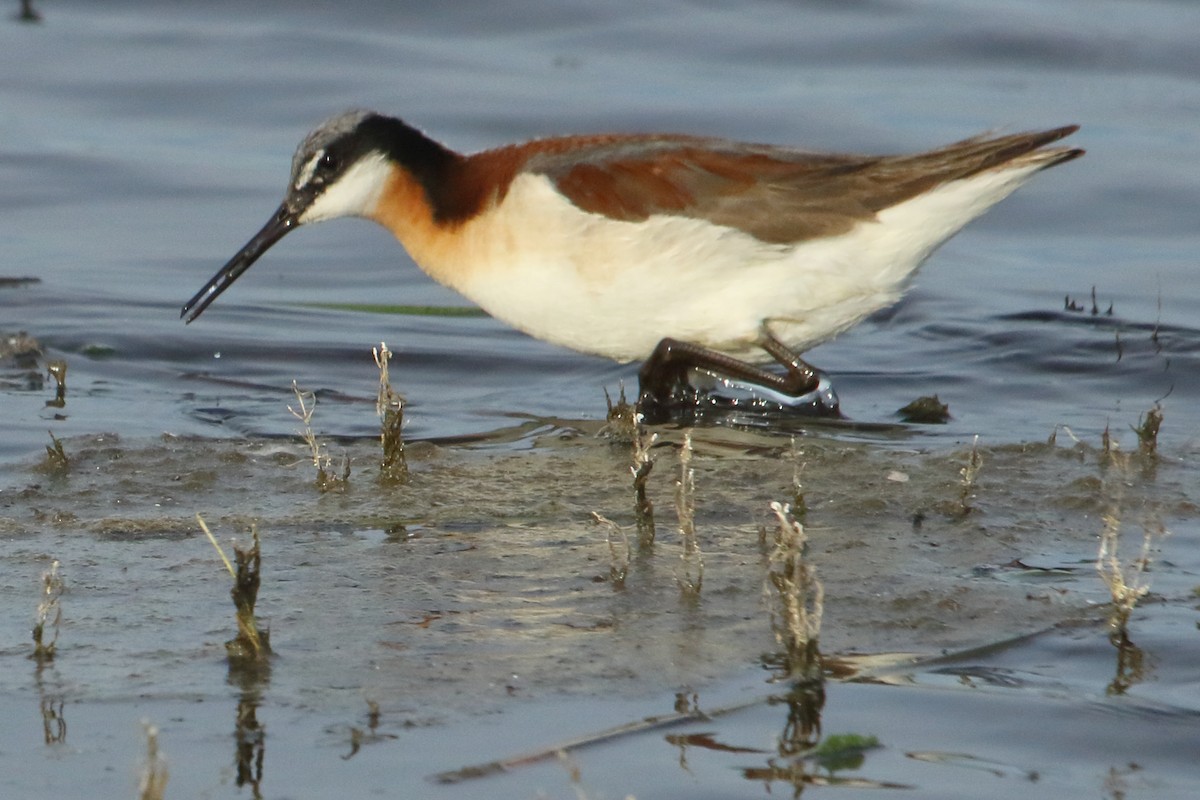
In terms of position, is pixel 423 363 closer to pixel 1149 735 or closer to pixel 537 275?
pixel 537 275

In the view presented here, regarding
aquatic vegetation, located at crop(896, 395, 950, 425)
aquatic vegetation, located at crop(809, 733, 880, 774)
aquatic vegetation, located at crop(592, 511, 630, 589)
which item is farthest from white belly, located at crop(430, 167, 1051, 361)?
aquatic vegetation, located at crop(809, 733, 880, 774)

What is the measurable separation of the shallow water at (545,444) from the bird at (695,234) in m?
0.54

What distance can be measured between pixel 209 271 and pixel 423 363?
2.22 meters

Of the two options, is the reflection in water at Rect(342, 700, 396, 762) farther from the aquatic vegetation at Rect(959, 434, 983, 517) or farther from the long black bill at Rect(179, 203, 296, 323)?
the long black bill at Rect(179, 203, 296, 323)

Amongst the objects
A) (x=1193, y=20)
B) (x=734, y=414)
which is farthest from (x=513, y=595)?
(x=1193, y=20)

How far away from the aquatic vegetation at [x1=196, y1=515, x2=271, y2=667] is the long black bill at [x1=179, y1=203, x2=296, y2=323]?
390 centimetres

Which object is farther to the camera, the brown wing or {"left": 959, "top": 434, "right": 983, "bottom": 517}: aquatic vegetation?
the brown wing

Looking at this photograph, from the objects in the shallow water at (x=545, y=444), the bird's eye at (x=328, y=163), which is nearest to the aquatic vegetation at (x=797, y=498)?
the shallow water at (x=545, y=444)

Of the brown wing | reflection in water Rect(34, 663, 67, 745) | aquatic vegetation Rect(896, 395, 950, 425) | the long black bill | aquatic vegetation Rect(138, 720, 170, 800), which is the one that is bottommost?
reflection in water Rect(34, 663, 67, 745)

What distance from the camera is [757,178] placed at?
23.6 ft

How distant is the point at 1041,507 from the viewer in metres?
5.85

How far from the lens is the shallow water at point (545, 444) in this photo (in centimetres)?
400

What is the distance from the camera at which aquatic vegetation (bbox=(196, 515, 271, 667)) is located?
13.6 ft

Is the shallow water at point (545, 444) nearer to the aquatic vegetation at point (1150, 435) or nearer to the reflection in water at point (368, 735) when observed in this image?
the reflection in water at point (368, 735)
